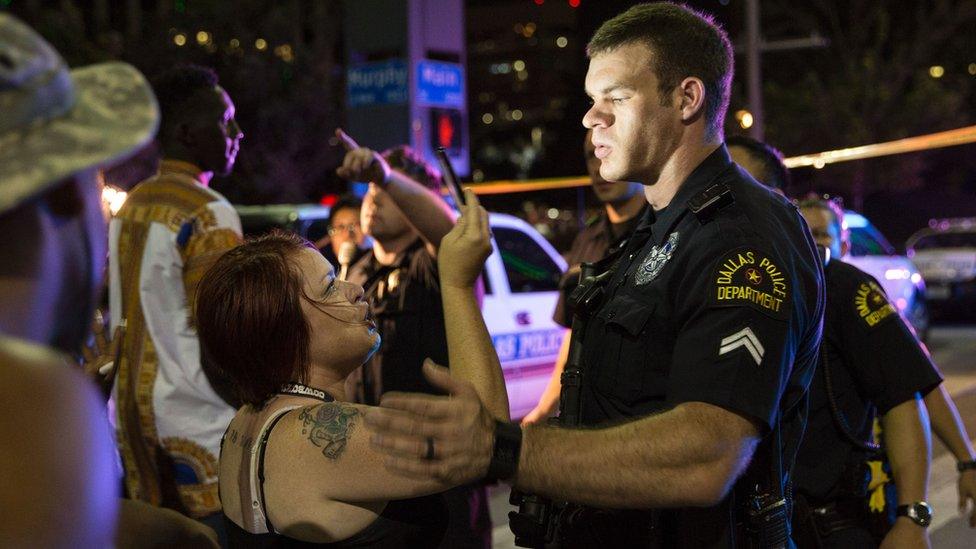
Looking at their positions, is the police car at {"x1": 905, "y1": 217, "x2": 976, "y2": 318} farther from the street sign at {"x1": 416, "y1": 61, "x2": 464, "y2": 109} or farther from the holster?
the holster

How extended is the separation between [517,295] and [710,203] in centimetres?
726

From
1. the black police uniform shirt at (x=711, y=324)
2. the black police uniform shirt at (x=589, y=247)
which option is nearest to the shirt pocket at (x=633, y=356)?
the black police uniform shirt at (x=711, y=324)

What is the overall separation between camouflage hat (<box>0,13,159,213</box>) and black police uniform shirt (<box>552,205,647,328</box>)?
353 centimetres

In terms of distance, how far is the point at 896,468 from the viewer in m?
3.62

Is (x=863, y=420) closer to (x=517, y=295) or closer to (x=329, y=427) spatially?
(x=329, y=427)

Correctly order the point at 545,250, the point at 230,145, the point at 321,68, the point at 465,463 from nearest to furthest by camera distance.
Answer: the point at 465,463 → the point at 230,145 → the point at 545,250 → the point at 321,68

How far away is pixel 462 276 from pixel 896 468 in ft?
5.66

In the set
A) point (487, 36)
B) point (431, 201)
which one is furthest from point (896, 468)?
point (487, 36)

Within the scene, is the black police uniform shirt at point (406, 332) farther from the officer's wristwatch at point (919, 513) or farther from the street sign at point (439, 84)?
the street sign at point (439, 84)

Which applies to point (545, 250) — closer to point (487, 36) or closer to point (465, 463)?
point (465, 463)

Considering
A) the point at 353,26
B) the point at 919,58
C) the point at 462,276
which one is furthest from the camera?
the point at 919,58

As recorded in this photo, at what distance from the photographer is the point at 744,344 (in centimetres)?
218

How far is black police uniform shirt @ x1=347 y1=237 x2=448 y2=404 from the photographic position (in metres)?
4.58

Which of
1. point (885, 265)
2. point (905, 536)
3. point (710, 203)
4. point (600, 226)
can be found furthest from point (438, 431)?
point (885, 265)
